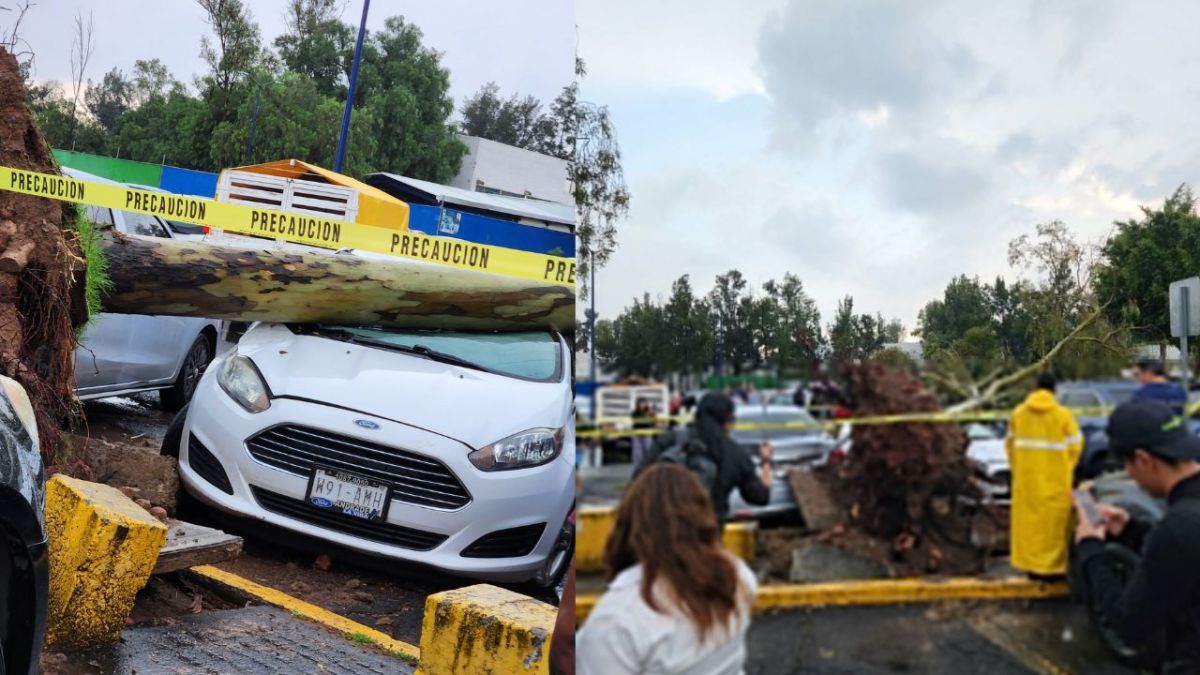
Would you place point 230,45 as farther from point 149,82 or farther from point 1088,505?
point 1088,505

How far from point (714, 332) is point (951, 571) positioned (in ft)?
1.01

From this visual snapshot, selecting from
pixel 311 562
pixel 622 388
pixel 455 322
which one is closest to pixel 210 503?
pixel 311 562

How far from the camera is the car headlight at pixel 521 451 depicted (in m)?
1.94

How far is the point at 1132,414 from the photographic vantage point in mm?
821

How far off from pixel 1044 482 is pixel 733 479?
27 cm

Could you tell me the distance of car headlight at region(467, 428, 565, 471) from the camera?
6.35 ft

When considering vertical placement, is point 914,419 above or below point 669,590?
above

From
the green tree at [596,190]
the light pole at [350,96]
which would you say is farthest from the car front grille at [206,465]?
the green tree at [596,190]

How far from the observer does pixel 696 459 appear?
0.90 metres

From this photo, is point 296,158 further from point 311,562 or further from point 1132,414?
point 1132,414

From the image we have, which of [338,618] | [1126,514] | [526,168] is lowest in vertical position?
[338,618]

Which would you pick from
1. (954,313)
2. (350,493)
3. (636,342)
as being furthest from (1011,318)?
(350,493)

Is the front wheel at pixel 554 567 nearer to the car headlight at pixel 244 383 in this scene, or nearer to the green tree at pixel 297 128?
the car headlight at pixel 244 383

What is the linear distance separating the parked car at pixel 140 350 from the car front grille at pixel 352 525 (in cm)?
46
